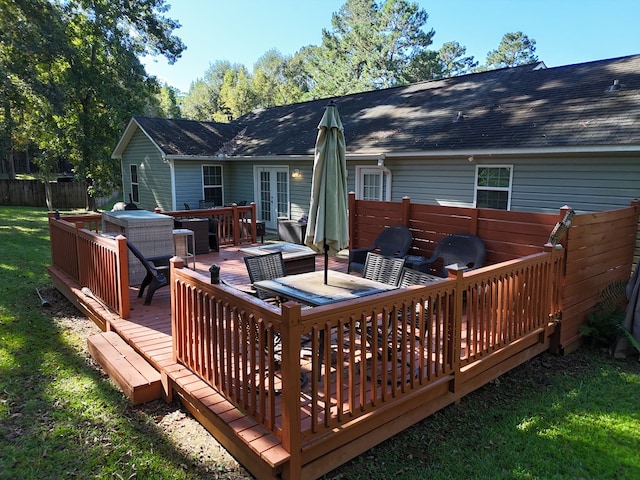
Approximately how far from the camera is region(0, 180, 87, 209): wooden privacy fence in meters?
22.3

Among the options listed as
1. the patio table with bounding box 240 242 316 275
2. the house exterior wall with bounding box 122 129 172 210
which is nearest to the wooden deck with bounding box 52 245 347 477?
the patio table with bounding box 240 242 316 275

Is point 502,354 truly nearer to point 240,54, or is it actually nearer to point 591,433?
point 591,433

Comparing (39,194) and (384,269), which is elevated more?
(39,194)

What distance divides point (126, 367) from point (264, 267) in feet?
5.47

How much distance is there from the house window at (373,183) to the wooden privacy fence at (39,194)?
17.5 metres

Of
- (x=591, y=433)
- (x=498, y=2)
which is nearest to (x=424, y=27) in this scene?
(x=498, y=2)

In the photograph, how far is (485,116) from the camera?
9133 millimetres

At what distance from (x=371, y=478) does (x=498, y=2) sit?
1502 inches

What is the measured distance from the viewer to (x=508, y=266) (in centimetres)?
387

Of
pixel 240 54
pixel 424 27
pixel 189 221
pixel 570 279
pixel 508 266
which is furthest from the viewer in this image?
pixel 240 54

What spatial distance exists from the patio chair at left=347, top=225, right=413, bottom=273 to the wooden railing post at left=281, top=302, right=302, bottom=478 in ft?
13.2

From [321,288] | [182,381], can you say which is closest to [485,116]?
[321,288]

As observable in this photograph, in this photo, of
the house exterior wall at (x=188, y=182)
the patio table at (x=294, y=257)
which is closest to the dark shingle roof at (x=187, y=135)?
the house exterior wall at (x=188, y=182)

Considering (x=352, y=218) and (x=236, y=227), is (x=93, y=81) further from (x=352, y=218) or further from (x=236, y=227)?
(x=352, y=218)
